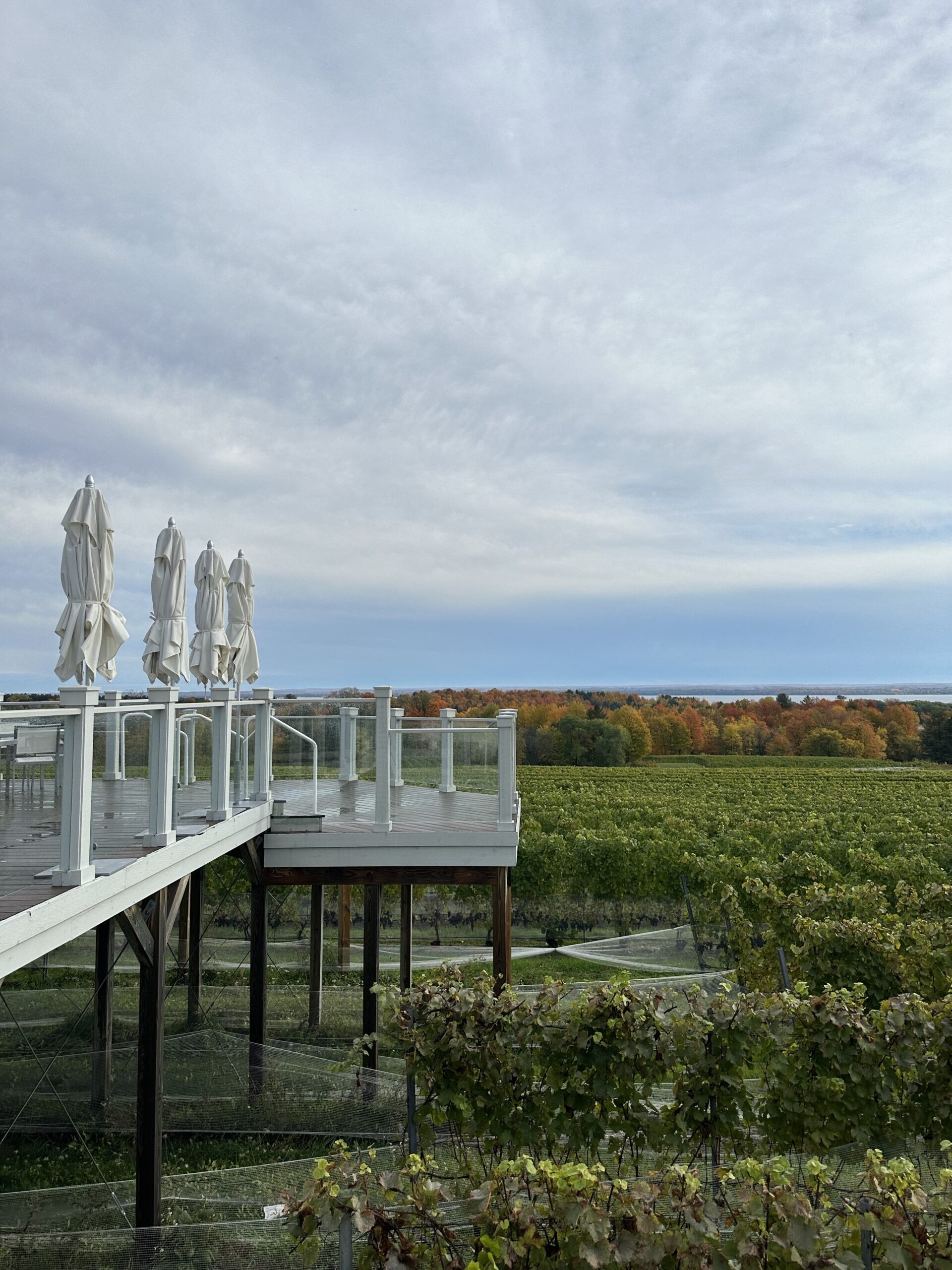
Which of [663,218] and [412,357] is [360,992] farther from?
[412,357]

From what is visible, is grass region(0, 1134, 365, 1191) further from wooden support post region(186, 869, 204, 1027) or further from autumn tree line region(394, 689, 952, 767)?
autumn tree line region(394, 689, 952, 767)

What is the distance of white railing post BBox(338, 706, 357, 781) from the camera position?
9953 millimetres

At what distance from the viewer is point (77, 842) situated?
Result: 15.0 feet

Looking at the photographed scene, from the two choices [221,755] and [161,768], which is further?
[221,755]

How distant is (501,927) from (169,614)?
461 centimetres

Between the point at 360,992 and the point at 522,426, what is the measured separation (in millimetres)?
27961

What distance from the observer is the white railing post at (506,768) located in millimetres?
8875

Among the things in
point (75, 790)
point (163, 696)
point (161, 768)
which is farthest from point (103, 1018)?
point (75, 790)

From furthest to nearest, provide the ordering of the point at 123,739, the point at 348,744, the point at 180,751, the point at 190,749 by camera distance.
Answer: the point at 348,744 → the point at 190,749 → the point at 180,751 → the point at 123,739

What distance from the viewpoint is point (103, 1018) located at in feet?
31.6

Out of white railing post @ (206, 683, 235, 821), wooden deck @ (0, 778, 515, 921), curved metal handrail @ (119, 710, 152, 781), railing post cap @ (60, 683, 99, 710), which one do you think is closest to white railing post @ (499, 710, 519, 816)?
wooden deck @ (0, 778, 515, 921)

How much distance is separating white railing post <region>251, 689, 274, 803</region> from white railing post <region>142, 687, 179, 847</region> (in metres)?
2.60

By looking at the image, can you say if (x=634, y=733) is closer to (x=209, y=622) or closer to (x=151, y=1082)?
(x=209, y=622)

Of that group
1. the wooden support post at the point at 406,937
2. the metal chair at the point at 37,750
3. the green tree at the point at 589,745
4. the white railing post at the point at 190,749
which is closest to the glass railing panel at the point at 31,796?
the metal chair at the point at 37,750
